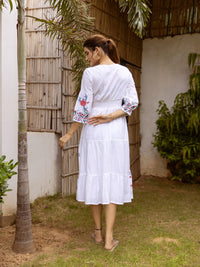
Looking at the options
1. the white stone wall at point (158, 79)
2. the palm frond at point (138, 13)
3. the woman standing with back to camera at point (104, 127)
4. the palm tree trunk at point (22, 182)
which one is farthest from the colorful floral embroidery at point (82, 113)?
the white stone wall at point (158, 79)

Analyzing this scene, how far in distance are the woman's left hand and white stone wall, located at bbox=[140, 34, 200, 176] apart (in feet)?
11.3

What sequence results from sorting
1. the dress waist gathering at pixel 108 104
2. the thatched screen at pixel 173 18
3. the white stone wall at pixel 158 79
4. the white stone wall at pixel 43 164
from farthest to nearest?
the white stone wall at pixel 158 79 < the thatched screen at pixel 173 18 < the white stone wall at pixel 43 164 < the dress waist gathering at pixel 108 104

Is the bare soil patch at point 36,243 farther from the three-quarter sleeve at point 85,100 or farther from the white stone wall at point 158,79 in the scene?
the white stone wall at point 158,79

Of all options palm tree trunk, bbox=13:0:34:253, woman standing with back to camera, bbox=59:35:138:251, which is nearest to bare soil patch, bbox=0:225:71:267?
palm tree trunk, bbox=13:0:34:253

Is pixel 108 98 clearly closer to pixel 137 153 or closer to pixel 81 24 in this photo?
pixel 81 24

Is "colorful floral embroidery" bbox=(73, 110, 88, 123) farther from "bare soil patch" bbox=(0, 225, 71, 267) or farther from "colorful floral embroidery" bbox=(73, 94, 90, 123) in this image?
"bare soil patch" bbox=(0, 225, 71, 267)

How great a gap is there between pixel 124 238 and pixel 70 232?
518mm

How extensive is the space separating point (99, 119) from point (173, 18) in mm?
3726

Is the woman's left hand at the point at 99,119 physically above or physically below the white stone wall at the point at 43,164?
above

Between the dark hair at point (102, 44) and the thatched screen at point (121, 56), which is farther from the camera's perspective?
the thatched screen at point (121, 56)

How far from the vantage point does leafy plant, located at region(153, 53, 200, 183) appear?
520 centimetres

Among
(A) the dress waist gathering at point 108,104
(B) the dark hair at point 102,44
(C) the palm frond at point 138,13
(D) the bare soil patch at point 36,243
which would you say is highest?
(C) the palm frond at point 138,13

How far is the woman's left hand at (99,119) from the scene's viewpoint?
258 cm


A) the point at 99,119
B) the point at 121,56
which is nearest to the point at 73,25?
the point at 99,119
